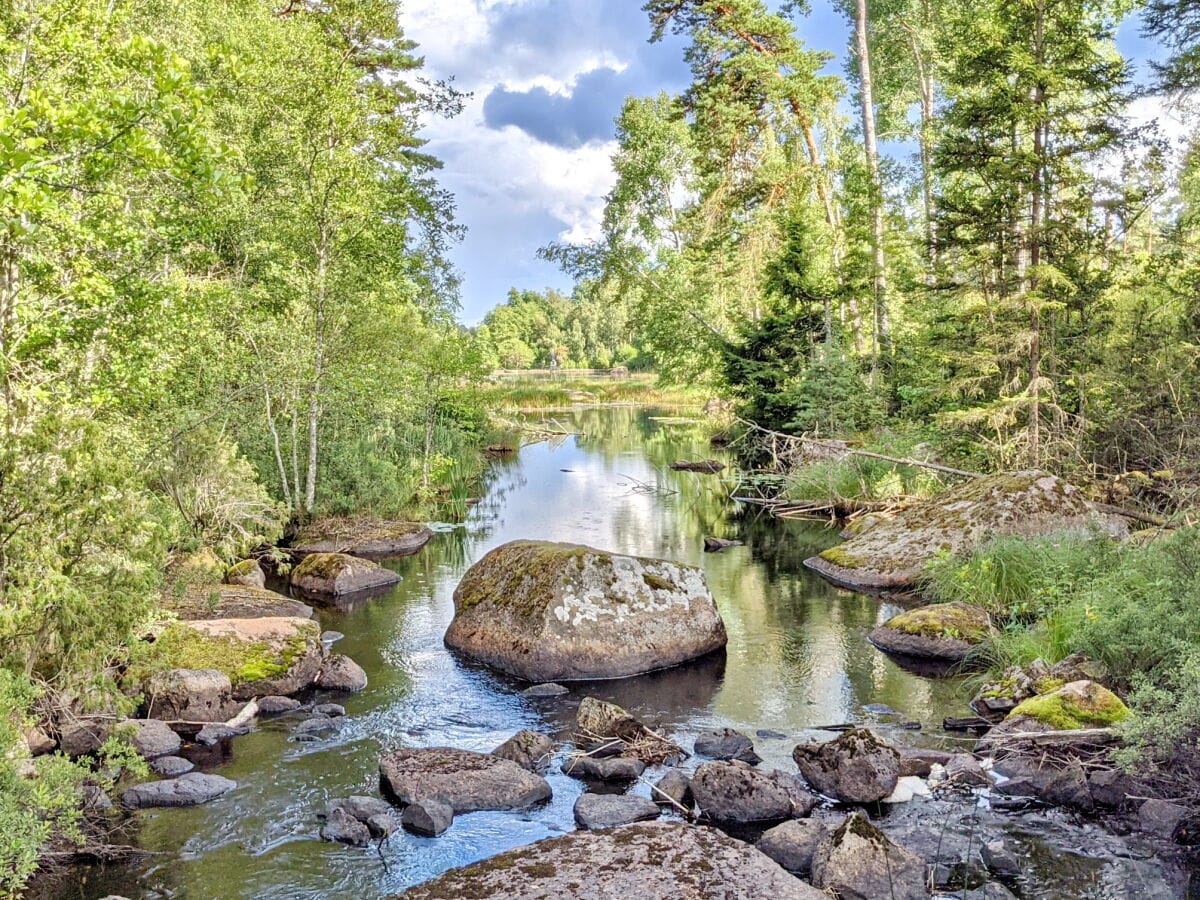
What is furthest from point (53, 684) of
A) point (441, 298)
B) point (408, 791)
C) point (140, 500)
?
point (441, 298)

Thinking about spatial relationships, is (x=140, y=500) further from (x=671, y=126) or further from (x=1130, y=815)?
(x=671, y=126)

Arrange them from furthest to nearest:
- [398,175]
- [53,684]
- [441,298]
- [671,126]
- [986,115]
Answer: [671,126] < [441,298] < [398,175] < [986,115] < [53,684]

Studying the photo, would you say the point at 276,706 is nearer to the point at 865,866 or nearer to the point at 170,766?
the point at 170,766

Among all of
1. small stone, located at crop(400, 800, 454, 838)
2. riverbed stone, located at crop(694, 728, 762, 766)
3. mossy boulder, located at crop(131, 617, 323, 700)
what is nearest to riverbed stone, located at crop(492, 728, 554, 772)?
small stone, located at crop(400, 800, 454, 838)

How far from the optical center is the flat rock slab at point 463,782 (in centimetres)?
661

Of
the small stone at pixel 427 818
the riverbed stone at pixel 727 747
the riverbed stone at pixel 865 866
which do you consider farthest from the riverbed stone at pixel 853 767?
the small stone at pixel 427 818

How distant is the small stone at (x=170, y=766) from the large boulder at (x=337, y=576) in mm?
6089

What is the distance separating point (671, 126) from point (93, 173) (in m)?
31.1

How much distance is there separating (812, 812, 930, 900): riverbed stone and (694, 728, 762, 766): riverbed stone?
Result: 1.89m

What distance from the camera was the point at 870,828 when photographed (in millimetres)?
5465

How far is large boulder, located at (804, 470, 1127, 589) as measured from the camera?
41.0 ft

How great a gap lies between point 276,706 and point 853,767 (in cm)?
535

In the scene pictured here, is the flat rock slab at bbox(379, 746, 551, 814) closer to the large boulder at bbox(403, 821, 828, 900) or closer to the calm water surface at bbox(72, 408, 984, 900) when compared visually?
the calm water surface at bbox(72, 408, 984, 900)

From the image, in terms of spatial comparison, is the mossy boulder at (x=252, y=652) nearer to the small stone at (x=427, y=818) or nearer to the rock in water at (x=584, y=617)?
the rock in water at (x=584, y=617)
